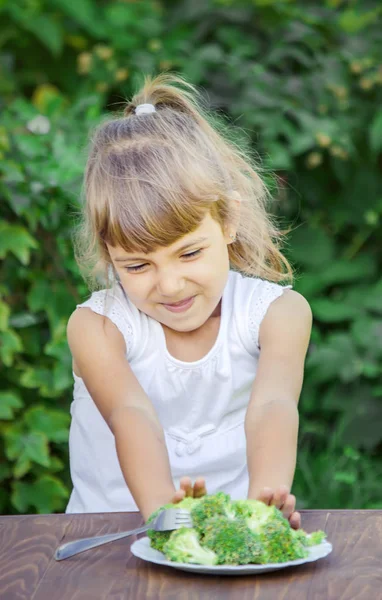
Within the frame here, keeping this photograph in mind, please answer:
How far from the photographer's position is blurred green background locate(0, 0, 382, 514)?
305 cm

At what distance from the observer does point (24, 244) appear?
9.63 feet

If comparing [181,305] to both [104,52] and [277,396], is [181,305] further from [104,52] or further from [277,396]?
[104,52]

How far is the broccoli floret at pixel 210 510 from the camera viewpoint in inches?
52.2

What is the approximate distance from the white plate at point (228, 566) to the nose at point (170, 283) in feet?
2.26

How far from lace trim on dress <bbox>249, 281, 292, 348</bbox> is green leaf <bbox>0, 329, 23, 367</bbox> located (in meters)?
0.93

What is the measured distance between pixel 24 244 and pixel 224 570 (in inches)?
72.2

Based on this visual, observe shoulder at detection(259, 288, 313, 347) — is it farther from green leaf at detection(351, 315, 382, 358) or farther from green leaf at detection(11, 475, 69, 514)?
green leaf at detection(351, 315, 382, 358)

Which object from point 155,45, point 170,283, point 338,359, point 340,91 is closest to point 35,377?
point 338,359

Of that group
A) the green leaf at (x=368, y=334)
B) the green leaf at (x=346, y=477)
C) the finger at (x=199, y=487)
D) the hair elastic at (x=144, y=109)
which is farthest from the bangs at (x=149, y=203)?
the green leaf at (x=346, y=477)

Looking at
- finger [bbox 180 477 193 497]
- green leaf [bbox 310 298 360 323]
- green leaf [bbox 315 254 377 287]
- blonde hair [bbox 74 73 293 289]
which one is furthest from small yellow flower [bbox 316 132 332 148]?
finger [bbox 180 477 193 497]

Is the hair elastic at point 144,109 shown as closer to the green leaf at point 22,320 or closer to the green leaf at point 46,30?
the green leaf at point 22,320

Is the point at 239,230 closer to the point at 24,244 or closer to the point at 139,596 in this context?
the point at 24,244

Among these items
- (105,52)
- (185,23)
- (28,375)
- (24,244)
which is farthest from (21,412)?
(185,23)

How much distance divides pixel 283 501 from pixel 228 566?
0.23 meters
